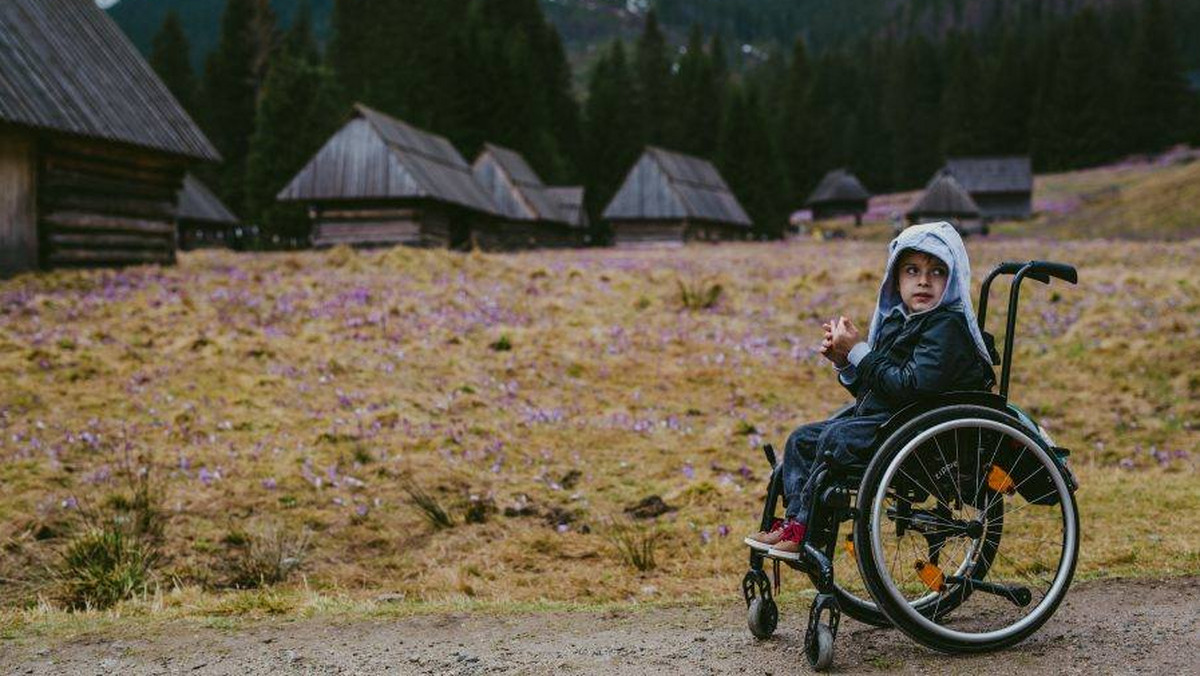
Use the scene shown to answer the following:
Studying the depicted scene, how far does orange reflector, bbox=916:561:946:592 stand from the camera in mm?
4027

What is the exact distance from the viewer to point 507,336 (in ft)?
42.8

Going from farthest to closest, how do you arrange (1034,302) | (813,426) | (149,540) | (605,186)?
(605,186) → (1034,302) → (149,540) → (813,426)

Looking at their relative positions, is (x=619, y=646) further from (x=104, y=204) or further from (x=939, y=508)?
(x=104, y=204)

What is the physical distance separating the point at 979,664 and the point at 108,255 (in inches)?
807

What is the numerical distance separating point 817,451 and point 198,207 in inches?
1777

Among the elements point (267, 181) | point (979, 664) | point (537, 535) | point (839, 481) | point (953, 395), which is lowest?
point (537, 535)

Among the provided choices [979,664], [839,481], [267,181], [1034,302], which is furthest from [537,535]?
[267,181]

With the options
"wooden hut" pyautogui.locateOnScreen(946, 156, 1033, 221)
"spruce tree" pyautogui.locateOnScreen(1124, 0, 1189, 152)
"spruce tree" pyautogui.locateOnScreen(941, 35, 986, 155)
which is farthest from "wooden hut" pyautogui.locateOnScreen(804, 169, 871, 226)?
"spruce tree" pyautogui.locateOnScreen(1124, 0, 1189, 152)

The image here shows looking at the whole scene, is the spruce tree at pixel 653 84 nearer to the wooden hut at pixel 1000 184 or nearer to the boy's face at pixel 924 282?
the wooden hut at pixel 1000 184

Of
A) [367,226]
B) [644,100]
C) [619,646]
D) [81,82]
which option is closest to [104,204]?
[81,82]

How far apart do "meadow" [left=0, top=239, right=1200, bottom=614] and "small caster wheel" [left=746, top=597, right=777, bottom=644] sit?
107cm

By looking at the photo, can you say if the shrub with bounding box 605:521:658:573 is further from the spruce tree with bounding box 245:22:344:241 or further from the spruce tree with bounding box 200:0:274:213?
the spruce tree with bounding box 200:0:274:213

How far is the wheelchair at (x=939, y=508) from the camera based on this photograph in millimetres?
3799

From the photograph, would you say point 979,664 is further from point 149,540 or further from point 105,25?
point 105,25
